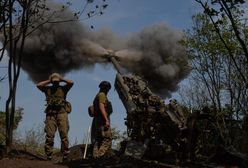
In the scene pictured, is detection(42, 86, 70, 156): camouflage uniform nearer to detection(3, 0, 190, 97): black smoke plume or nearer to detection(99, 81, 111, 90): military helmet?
detection(99, 81, 111, 90): military helmet

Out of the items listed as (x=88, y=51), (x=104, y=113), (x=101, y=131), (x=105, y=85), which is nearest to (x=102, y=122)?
(x=101, y=131)

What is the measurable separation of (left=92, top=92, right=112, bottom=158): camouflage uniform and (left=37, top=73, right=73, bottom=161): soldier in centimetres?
61

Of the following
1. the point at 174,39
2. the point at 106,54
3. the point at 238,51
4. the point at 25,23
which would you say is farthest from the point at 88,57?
the point at 25,23

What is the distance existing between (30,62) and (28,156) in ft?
32.5

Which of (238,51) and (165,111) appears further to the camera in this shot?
(238,51)

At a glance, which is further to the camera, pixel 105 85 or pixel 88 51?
pixel 88 51

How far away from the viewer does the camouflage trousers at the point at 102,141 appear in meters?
10.8

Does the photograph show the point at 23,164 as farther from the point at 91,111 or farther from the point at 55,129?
the point at 91,111

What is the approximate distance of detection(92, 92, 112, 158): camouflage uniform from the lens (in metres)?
10.8

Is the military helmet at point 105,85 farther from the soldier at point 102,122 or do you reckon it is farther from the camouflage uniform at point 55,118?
the camouflage uniform at point 55,118

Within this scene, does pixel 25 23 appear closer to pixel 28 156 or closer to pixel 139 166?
pixel 28 156

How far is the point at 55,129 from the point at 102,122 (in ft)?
3.28

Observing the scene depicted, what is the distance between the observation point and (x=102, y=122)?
10.9 meters

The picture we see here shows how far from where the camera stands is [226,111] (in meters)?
23.9
